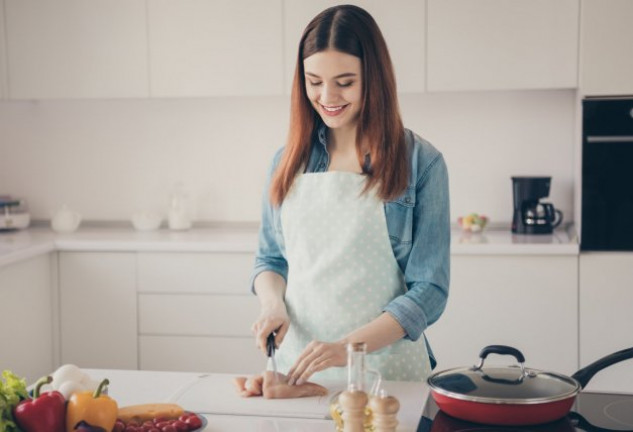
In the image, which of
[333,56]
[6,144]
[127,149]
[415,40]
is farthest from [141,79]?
[333,56]

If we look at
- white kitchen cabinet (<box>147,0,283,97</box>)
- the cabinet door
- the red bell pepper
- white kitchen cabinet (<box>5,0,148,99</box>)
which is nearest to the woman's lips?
the red bell pepper

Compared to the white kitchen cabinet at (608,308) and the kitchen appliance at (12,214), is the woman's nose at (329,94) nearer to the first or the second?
the white kitchen cabinet at (608,308)

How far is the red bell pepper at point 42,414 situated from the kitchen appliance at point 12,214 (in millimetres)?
2780

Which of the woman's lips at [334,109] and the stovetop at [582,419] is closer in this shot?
the stovetop at [582,419]

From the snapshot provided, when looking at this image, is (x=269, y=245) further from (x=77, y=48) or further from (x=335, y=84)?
(x=77, y=48)

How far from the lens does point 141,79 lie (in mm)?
3805

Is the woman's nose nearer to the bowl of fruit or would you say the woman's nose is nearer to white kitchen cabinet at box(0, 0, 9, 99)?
the bowl of fruit

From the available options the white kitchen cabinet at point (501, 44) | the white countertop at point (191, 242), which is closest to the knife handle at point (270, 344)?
the white countertop at point (191, 242)

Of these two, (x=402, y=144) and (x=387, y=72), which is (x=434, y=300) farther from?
(x=387, y=72)

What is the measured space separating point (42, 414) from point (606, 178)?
8.31ft

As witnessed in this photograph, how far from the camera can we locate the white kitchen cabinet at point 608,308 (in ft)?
10.9

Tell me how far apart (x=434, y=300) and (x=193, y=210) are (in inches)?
94.0

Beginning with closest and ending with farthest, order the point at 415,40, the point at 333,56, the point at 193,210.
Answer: the point at 333,56 → the point at 415,40 → the point at 193,210

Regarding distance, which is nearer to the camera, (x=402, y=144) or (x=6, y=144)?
(x=402, y=144)
